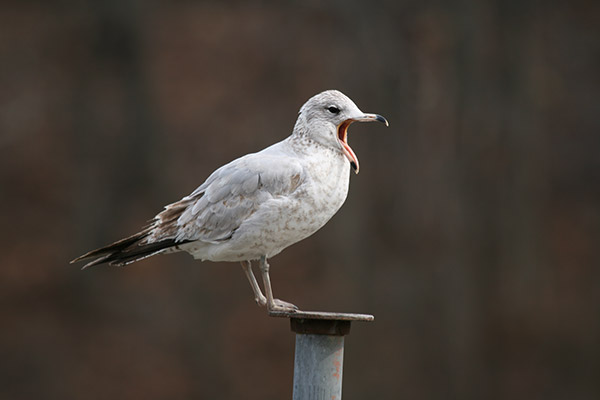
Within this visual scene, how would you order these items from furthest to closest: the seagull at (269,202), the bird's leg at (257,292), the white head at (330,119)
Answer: the bird's leg at (257,292), the white head at (330,119), the seagull at (269,202)

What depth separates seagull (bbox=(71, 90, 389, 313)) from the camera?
2.84 m

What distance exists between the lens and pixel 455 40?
25.0 ft

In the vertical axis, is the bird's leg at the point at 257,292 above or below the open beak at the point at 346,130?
below

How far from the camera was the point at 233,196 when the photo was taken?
2922mm

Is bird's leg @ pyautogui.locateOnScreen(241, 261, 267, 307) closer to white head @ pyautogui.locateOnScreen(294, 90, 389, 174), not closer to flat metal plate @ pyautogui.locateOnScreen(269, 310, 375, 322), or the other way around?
flat metal plate @ pyautogui.locateOnScreen(269, 310, 375, 322)

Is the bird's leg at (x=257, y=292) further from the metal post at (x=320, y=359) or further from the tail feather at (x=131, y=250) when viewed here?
the metal post at (x=320, y=359)

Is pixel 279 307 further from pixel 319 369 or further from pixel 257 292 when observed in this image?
pixel 319 369

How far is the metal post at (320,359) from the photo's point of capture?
8.45 ft

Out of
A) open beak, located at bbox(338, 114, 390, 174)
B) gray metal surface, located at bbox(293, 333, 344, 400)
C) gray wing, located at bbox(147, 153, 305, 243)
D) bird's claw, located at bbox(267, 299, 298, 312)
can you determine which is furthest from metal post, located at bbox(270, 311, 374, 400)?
open beak, located at bbox(338, 114, 390, 174)

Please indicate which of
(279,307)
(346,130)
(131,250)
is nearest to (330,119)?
(346,130)

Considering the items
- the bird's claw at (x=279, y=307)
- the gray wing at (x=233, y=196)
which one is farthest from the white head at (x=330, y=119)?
the bird's claw at (x=279, y=307)

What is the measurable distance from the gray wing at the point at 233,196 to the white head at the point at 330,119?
0.16 meters

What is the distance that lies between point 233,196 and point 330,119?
1.59 feet

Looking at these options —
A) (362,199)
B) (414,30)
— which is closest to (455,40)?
(414,30)
